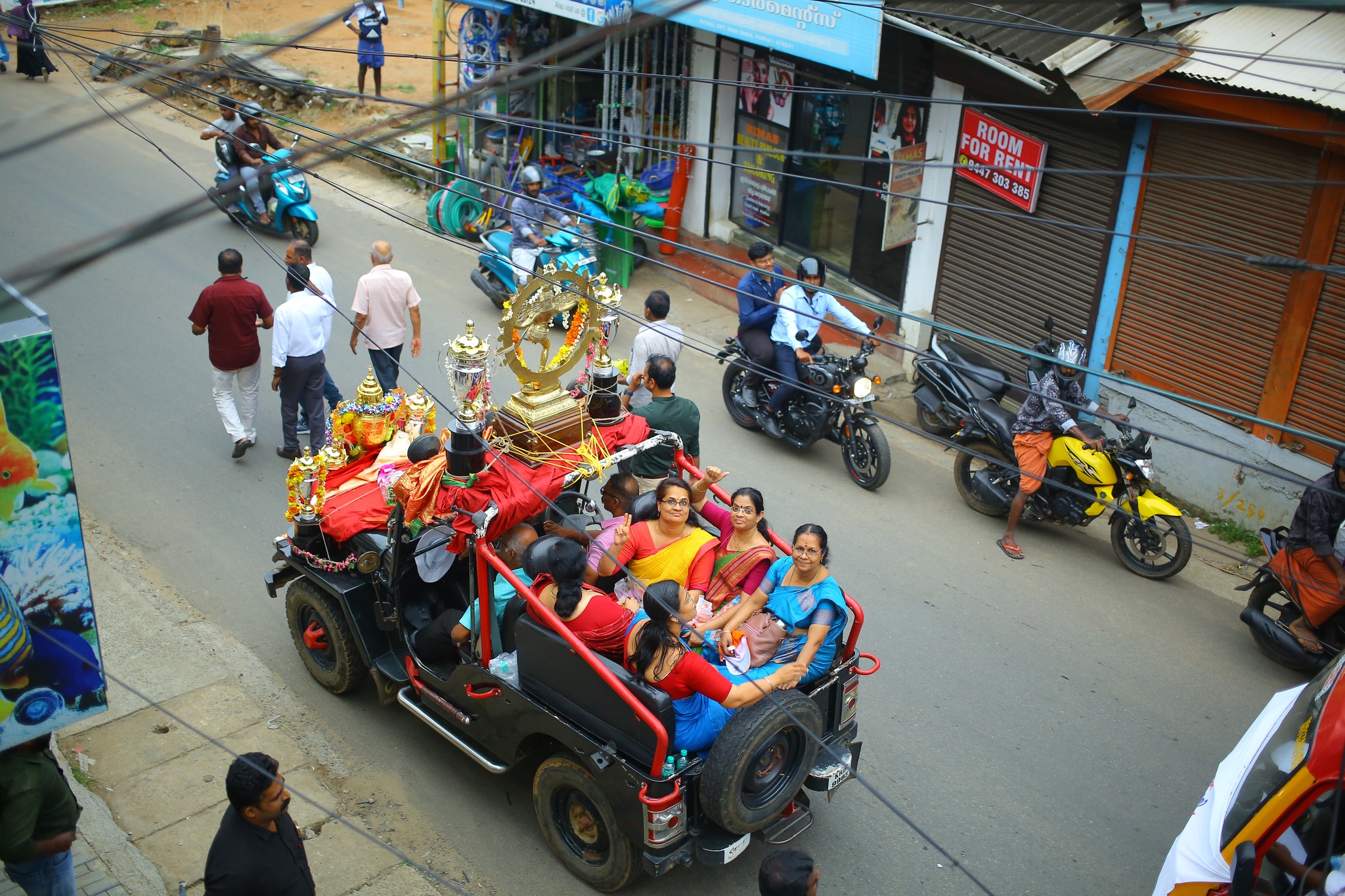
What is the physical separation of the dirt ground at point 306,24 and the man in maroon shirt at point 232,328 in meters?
9.25

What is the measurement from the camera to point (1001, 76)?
9617 mm

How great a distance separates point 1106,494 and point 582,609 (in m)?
4.76

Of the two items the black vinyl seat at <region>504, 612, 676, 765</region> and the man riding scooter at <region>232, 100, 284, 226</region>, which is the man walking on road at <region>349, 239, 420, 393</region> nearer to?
the black vinyl seat at <region>504, 612, 676, 765</region>

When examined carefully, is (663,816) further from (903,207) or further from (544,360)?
(903,207)

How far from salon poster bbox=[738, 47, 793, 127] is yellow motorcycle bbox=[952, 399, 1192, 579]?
17.6ft

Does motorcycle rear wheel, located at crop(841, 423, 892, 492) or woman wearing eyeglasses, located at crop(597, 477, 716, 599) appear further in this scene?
motorcycle rear wheel, located at crop(841, 423, 892, 492)

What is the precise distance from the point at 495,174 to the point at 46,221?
561 cm

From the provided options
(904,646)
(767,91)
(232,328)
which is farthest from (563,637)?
(767,91)

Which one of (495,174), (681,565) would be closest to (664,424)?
(681,565)

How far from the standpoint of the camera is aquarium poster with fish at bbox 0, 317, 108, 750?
14.1 feet

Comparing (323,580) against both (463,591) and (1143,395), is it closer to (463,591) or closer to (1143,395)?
(463,591)

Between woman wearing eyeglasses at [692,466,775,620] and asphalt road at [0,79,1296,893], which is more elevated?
woman wearing eyeglasses at [692,466,775,620]

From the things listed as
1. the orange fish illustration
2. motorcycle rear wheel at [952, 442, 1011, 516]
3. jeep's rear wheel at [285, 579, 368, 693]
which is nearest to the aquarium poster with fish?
the orange fish illustration

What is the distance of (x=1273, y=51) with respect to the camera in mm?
7680
